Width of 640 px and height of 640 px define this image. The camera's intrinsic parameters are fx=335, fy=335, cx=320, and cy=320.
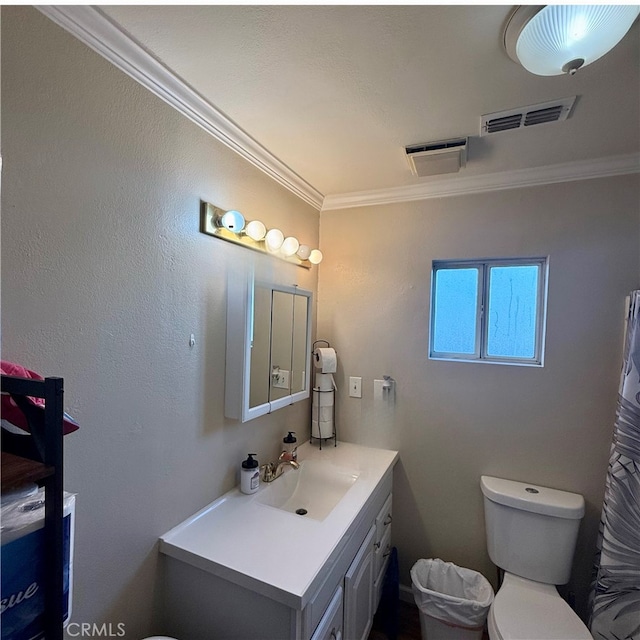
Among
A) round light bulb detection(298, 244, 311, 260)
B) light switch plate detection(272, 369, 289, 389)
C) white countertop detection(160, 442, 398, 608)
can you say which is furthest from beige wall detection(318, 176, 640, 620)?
white countertop detection(160, 442, 398, 608)

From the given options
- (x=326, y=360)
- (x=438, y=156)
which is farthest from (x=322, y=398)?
(x=438, y=156)

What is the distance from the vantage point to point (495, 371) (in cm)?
179

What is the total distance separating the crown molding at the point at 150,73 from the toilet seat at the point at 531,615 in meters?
2.20

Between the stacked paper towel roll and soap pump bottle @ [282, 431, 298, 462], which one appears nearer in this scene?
soap pump bottle @ [282, 431, 298, 462]

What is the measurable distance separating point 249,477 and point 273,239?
1101mm

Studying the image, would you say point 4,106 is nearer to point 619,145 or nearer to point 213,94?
point 213,94

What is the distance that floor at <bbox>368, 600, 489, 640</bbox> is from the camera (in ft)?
5.62

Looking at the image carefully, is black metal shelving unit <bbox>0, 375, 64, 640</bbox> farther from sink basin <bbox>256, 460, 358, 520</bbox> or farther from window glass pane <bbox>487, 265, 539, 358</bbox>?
window glass pane <bbox>487, 265, 539, 358</bbox>

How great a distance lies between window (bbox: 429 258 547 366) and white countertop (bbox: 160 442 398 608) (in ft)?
3.31

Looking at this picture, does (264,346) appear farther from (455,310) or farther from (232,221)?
(455,310)

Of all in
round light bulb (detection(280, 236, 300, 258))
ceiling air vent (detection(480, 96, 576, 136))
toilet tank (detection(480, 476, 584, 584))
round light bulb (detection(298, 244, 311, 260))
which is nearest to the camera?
ceiling air vent (detection(480, 96, 576, 136))

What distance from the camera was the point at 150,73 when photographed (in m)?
1.04

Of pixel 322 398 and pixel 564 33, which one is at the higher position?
pixel 564 33

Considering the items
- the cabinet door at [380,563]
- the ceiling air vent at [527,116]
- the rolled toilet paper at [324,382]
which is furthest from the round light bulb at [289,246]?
the cabinet door at [380,563]
